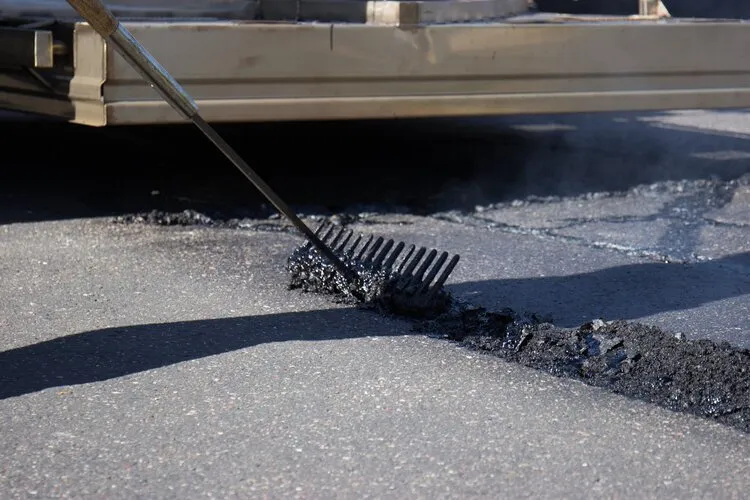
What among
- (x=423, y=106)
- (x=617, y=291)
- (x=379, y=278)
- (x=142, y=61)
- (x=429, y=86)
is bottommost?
(x=617, y=291)

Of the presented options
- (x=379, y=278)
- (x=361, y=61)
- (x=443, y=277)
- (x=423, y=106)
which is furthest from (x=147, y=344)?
(x=423, y=106)

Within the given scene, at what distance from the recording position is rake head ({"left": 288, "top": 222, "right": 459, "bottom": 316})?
12.4ft

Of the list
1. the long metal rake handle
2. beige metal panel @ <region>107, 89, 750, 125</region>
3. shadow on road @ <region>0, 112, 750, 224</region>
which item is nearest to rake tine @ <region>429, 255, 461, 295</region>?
the long metal rake handle

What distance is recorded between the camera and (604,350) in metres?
3.40

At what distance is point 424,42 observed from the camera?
5.16 metres

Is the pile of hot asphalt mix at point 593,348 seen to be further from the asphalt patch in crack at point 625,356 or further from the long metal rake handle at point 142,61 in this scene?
the long metal rake handle at point 142,61

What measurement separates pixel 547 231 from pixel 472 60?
3.14ft

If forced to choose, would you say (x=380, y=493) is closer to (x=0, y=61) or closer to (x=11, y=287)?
(x=11, y=287)

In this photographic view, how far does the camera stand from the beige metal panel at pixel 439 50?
4.79 metres

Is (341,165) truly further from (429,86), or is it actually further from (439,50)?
(439,50)

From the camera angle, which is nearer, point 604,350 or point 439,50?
point 604,350

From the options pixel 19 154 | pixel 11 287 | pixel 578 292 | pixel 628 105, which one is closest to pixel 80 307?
pixel 11 287

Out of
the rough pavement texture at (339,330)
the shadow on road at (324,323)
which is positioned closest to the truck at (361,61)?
the rough pavement texture at (339,330)

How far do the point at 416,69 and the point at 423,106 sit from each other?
0.64 ft
